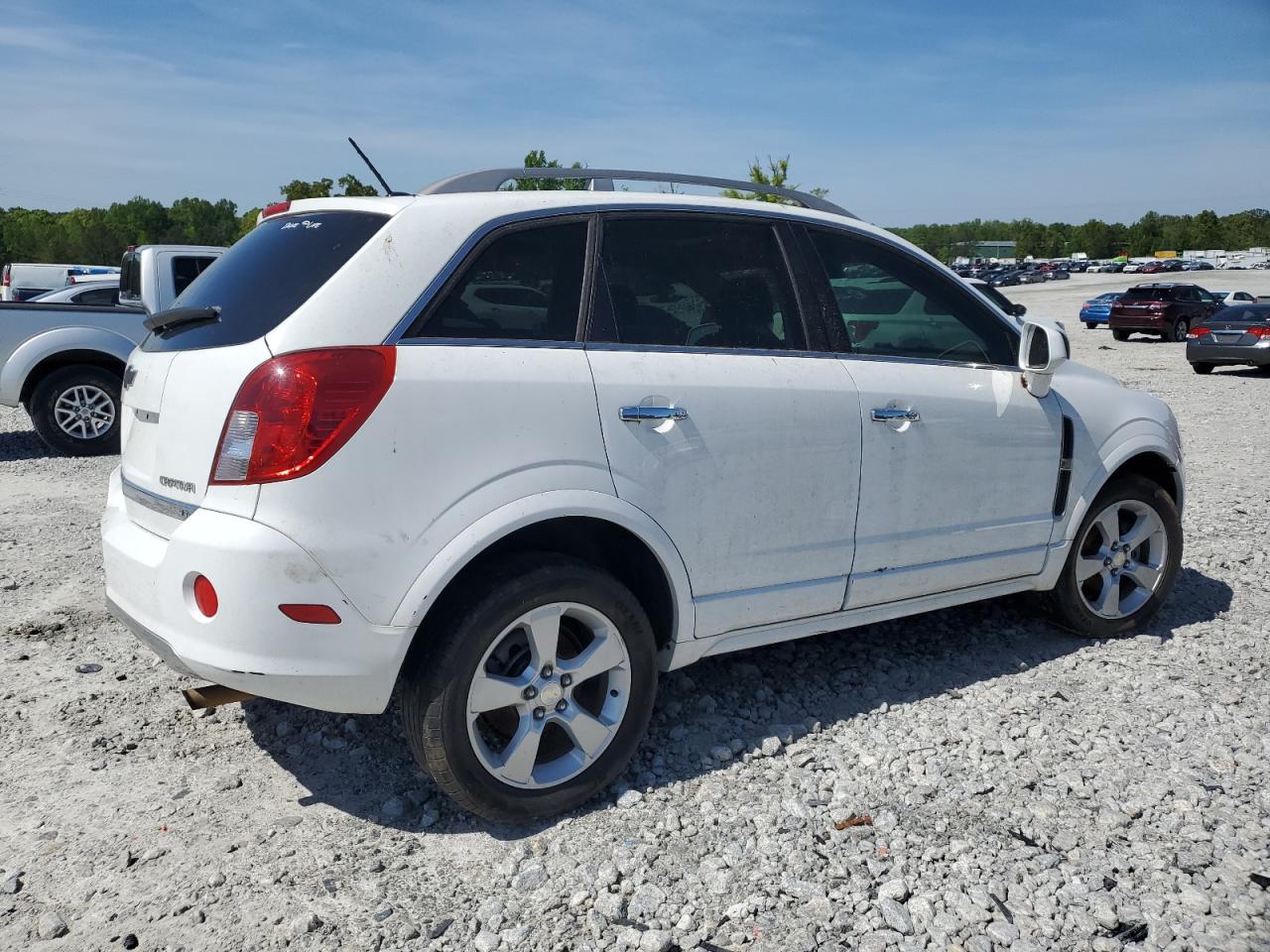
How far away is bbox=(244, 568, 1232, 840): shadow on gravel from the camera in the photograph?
135 inches

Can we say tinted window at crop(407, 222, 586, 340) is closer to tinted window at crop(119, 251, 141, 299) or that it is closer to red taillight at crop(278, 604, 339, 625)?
red taillight at crop(278, 604, 339, 625)

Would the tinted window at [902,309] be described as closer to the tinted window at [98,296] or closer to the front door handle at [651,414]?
the front door handle at [651,414]

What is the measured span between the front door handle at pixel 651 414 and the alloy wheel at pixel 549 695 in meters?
0.59

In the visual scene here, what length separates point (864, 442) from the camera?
3.76 meters

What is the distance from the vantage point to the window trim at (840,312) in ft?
12.6

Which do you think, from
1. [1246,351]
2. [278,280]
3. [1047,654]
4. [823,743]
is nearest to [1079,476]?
[1047,654]

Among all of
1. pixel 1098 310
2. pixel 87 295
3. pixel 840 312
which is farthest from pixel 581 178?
pixel 1098 310

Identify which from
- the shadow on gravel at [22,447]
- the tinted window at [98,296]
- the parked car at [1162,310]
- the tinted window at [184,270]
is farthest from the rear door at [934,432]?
the parked car at [1162,310]

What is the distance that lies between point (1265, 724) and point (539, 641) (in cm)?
284

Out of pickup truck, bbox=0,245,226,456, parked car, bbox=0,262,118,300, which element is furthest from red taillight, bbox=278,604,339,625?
parked car, bbox=0,262,118,300

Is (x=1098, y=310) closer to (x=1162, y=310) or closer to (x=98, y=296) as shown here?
(x=1162, y=310)

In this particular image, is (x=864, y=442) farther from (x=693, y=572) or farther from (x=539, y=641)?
(x=539, y=641)

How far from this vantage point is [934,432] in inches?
155

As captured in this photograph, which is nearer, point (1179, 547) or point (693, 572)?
point (693, 572)
